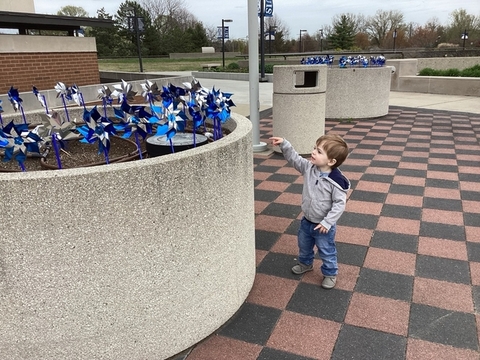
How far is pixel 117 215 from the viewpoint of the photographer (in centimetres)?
197

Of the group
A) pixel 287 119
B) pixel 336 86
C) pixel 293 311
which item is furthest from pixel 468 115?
pixel 293 311

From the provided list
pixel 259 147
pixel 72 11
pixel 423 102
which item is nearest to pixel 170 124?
pixel 259 147

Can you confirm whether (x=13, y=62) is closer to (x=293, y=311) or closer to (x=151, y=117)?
(x=151, y=117)

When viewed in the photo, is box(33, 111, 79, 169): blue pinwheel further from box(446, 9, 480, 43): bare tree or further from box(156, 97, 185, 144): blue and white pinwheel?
box(446, 9, 480, 43): bare tree

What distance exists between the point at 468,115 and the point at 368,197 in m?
7.26

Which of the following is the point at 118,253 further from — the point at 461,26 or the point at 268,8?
the point at 461,26

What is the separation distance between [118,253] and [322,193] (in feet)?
4.76

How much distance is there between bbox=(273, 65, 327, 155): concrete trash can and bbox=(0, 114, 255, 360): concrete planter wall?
410 cm

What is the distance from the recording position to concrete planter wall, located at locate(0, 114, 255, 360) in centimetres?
186

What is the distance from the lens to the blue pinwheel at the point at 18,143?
7.59ft

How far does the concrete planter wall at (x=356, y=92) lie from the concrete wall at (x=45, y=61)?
6.44 m

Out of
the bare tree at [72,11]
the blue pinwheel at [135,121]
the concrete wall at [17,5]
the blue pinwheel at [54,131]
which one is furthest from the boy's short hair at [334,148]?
the bare tree at [72,11]

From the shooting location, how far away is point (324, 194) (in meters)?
2.86

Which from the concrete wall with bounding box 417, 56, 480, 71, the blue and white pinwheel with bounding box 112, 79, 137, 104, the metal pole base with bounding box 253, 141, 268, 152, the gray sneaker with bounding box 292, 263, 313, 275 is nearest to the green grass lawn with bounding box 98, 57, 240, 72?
the concrete wall with bounding box 417, 56, 480, 71
